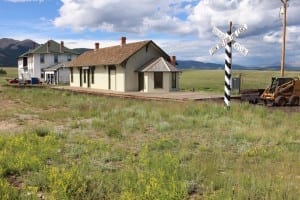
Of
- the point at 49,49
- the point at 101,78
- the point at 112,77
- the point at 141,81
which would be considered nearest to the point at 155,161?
the point at 141,81

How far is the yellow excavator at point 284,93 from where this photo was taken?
20.7 meters

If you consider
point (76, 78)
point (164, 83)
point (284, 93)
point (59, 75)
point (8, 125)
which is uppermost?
point (59, 75)

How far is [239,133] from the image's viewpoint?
10.7m

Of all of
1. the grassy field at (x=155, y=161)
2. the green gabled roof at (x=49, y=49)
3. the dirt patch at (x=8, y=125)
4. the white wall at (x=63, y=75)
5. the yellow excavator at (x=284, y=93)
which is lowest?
the dirt patch at (x=8, y=125)

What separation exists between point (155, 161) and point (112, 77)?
100 ft

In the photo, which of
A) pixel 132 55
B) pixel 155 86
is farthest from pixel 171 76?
pixel 132 55

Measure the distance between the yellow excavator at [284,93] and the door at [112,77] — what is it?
59.1 feet

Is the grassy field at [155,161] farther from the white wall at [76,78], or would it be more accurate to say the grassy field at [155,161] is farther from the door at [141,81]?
the white wall at [76,78]

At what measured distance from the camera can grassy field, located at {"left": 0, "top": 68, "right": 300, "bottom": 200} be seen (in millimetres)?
5539

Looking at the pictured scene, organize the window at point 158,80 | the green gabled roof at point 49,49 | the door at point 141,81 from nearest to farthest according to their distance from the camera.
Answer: the window at point 158,80
the door at point 141,81
the green gabled roof at point 49,49

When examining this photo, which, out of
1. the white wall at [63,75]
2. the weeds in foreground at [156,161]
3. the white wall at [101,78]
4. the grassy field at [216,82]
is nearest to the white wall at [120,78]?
the white wall at [101,78]

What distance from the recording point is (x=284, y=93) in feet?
69.0

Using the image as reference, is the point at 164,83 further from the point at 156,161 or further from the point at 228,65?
the point at 156,161

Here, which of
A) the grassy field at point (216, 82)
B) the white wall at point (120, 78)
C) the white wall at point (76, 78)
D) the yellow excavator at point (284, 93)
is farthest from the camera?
the white wall at point (76, 78)
